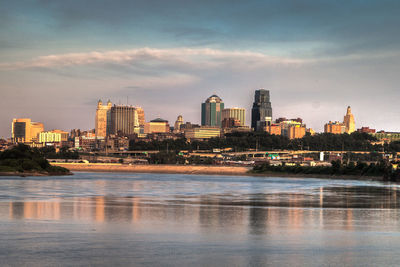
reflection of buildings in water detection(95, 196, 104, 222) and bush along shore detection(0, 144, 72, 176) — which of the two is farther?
bush along shore detection(0, 144, 72, 176)

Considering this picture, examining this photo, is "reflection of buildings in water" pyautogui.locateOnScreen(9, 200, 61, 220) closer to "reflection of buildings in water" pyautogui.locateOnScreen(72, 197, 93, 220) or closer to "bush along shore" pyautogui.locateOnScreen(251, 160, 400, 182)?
"reflection of buildings in water" pyautogui.locateOnScreen(72, 197, 93, 220)

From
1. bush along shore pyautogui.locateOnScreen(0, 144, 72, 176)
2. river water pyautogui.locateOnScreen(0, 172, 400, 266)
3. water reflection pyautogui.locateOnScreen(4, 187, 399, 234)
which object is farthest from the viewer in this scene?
bush along shore pyautogui.locateOnScreen(0, 144, 72, 176)

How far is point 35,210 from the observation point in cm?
4334

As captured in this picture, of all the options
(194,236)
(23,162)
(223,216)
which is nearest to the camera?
(194,236)

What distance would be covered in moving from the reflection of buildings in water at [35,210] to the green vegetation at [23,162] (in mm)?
96115

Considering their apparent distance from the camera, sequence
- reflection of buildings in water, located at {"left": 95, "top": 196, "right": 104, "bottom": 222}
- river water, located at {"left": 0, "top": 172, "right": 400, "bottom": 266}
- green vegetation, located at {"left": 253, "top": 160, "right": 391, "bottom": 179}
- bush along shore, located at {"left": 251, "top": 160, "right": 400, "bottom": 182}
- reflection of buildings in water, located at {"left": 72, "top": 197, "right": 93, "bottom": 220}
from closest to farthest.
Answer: river water, located at {"left": 0, "top": 172, "right": 400, "bottom": 266}, reflection of buildings in water, located at {"left": 95, "top": 196, "right": 104, "bottom": 222}, reflection of buildings in water, located at {"left": 72, "top": 197, "right": 93, "bottom": 220}, bush along shore, located at {"left": 251, "top": 160, "right": 400, "bottom": 182}, green vegetation, located at {"left": 253, "top": 160, "right": 391, "bottom": 179}

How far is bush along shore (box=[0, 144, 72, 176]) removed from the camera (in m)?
142

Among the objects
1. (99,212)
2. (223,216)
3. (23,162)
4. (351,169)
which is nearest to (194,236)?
(223,216)

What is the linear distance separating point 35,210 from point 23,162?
10827 cm

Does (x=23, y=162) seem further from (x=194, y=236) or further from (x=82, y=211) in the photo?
(x=194, y=236)

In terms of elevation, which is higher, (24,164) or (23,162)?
(23,162)

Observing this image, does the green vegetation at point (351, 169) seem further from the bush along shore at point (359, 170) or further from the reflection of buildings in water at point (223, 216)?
the reflection of buildings in water at point (223, 216)

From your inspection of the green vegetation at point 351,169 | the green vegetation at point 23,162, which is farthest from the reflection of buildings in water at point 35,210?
the green vegetation at point 351,169

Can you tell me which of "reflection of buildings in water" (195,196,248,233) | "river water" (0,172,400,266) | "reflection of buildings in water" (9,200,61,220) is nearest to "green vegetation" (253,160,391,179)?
"reflection of buildings in water" (195,196,248,233)
